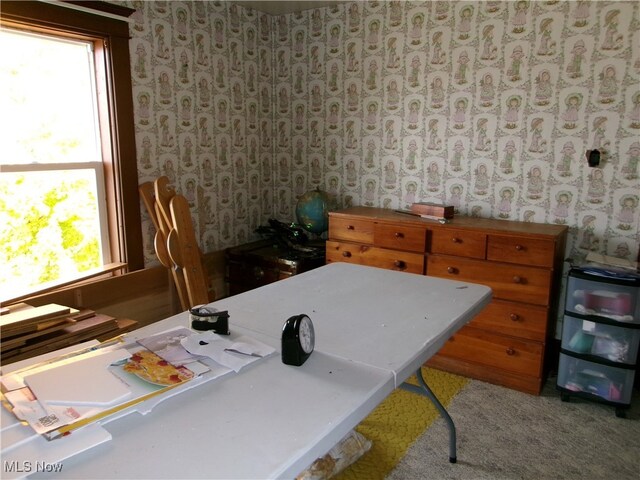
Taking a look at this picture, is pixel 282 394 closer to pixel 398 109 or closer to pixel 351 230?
pixel 351 230

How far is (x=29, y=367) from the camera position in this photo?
128cm

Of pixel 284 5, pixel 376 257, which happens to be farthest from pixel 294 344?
pixel 284 5

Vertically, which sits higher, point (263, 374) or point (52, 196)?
point (52, 196)

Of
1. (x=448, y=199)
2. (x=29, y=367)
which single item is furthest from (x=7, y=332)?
(x=448, y=199)

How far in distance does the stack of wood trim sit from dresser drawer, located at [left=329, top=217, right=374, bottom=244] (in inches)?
60.8

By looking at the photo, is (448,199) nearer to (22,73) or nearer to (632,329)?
(632,329)

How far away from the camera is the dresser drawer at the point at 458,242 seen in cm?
286

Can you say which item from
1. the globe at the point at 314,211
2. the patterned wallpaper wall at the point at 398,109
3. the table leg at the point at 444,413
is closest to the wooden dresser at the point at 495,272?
the patterned wallpaper wall at the point at 398,109

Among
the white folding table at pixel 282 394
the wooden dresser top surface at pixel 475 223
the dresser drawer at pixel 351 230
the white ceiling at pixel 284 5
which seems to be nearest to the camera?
the white folding table at pixel 282 394

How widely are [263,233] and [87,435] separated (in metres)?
3.00

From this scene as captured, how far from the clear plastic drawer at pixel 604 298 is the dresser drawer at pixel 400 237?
0.88 metres

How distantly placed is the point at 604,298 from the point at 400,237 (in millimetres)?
1202

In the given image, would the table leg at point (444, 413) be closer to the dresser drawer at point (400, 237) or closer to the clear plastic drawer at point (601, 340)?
the clear plastic drawer at point (601, 340)

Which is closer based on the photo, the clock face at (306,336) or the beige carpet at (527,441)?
the clock face at (306,336)
